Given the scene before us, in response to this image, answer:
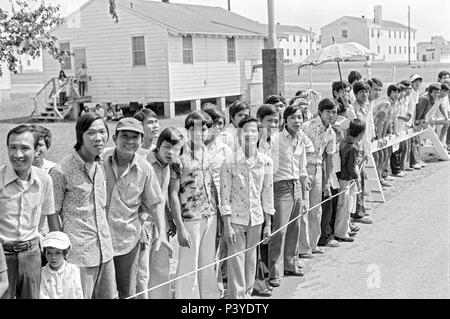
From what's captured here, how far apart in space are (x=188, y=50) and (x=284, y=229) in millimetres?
20980

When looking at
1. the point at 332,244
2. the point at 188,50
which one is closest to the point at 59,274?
the point at 332,244

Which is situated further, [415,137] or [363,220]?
[415,137]

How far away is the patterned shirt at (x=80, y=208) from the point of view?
4152mm

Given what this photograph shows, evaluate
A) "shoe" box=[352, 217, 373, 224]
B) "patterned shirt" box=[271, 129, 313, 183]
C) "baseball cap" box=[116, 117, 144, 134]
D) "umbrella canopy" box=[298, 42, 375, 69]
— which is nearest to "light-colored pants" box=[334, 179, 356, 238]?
"shoe" box=[352, 217, 373, 224]

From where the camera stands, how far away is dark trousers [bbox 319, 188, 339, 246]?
7.72 m

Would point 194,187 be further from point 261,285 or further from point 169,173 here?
point 261,285

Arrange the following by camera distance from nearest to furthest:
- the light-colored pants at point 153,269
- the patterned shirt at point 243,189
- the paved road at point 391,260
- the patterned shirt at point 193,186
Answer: the light-colored pants at point 153,269
the patterned shirt at point 193,186
the patterned shirt at point 243,189
the paved road at point 391,260

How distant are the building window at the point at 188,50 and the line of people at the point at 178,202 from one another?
1853cm

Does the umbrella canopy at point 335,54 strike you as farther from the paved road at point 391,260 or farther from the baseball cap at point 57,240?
the baseball cap at point 57,240

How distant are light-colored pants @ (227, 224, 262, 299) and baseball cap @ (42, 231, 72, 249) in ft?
6.32

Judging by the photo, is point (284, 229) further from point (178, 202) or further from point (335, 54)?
point (335, 54)

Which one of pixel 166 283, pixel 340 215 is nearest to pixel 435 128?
pixel 340 215

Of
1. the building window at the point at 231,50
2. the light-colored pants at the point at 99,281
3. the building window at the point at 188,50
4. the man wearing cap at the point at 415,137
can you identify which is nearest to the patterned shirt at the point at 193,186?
the light-colored pants at the point at 99,281

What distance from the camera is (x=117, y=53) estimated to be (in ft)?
86.5
